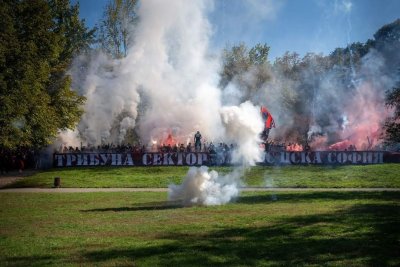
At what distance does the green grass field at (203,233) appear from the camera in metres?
9.22

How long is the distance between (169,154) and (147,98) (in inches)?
671

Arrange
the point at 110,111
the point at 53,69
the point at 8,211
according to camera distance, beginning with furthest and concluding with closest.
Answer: the point at 110,111 → the point at 53,69 → the point at 8,211

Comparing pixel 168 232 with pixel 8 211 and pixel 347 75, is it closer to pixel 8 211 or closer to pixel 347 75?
pixel 8 211

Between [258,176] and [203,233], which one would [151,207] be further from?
[258,176]

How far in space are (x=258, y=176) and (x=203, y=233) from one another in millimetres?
18711

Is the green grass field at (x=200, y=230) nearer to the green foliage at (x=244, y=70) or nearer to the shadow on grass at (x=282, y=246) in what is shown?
the shadow on grass at (x=282, y=246)

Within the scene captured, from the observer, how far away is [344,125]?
59250 mm

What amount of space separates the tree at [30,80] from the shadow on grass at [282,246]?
19.2 m

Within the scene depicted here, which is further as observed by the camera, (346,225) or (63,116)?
(63,116)

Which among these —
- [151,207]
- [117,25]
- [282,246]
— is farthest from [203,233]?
[117,25]

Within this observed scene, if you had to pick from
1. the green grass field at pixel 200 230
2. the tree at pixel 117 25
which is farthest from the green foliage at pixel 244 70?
the green grass field at pixel 200 230

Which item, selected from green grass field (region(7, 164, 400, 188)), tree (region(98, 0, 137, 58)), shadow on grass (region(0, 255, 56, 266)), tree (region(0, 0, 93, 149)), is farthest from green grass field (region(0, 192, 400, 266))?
tree (region(98, 0, 137, 58))

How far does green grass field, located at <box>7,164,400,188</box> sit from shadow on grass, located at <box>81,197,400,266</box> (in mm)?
14376

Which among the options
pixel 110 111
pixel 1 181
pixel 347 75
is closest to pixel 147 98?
pixel 110 111
